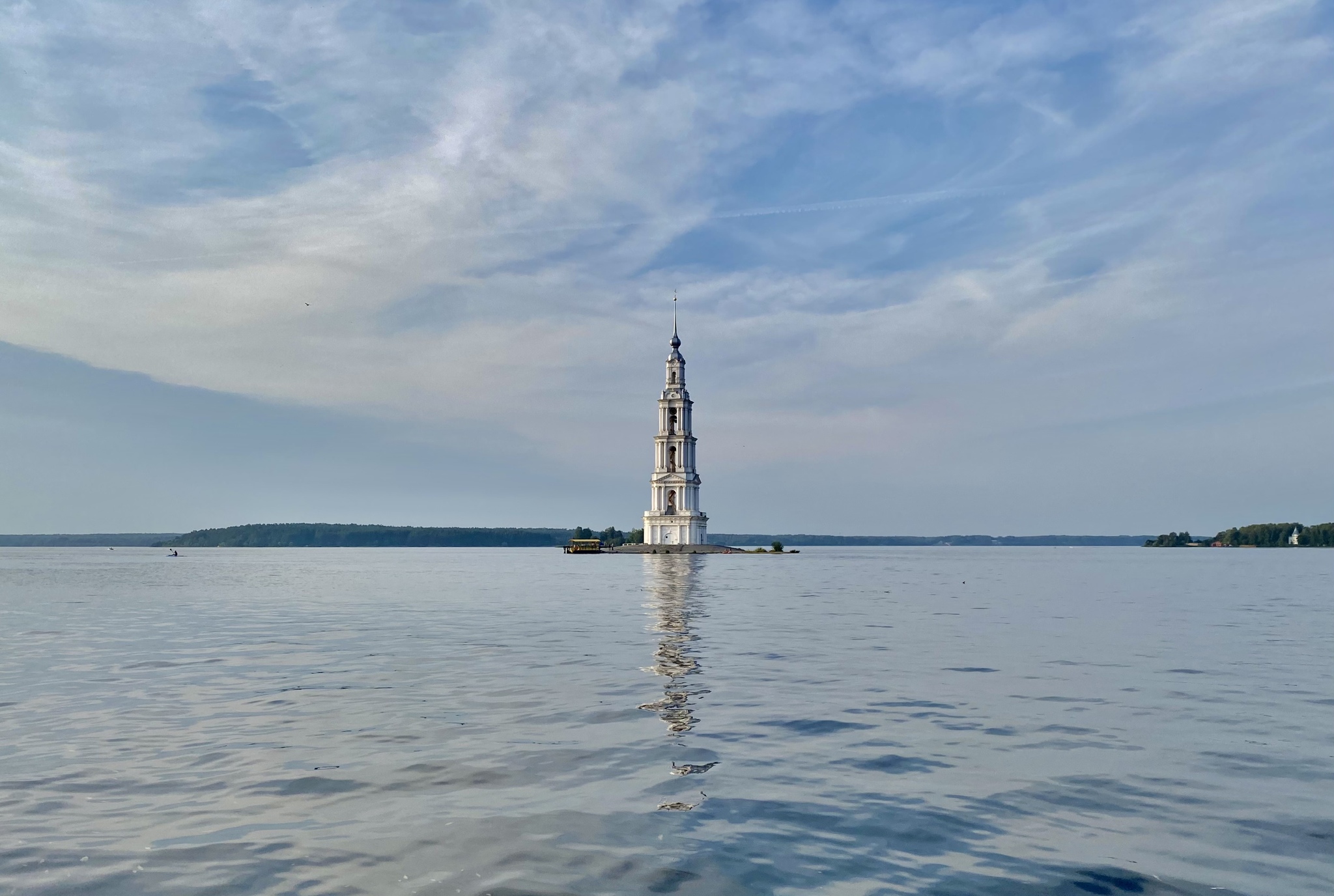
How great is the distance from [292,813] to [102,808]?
276cm

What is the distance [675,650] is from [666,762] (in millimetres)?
Answer: 15968

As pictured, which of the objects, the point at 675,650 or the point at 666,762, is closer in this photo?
the point at 666,762

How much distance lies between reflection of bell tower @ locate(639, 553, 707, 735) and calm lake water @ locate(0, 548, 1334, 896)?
206 mm

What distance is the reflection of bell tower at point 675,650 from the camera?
19844 millimetres

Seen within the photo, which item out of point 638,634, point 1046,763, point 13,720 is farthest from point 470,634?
point 1046,763

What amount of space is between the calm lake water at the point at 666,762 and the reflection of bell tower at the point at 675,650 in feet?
0.67

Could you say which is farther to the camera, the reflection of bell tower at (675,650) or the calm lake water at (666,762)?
the reflection of bell tower at (675,650)

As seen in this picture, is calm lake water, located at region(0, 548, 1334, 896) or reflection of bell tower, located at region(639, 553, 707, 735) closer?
calm lake water, located at region(0, 548, 1334, 896)

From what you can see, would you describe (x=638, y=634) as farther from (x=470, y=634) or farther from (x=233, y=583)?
(x=233, y=583)

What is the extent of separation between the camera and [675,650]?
31.4m

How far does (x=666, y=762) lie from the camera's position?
15477 mm

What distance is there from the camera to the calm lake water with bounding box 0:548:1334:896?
10633 millimetres

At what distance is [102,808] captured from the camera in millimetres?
12773

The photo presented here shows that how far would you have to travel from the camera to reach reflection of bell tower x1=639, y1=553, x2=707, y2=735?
65.1 ft
